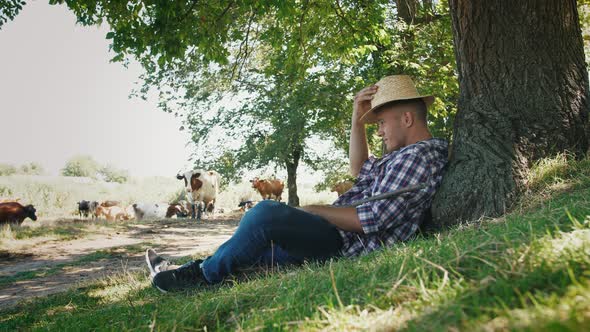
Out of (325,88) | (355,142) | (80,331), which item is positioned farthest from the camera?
(325,88)

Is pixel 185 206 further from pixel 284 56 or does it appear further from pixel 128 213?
pixel 284 56

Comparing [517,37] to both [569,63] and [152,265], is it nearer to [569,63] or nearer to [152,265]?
[569,63]

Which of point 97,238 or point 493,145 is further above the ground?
point 493,145

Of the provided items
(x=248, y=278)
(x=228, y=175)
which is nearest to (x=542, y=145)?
(x=248, y=278)

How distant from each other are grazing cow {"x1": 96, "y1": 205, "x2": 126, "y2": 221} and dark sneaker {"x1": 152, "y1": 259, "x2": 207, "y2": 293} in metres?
19.8

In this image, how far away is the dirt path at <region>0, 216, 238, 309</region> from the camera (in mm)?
6041

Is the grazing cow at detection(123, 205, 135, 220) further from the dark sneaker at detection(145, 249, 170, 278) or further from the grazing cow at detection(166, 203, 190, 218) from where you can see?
the dark sneaker at detection(145, 249, 170, 278)

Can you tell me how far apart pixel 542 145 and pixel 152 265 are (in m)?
3.71

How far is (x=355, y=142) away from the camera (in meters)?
4.68

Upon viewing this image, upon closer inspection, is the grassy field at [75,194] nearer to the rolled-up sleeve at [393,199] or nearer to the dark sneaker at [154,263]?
the dark sneaker at [154,263]

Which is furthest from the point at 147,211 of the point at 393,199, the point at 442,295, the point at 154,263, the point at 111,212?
the point at 442,295

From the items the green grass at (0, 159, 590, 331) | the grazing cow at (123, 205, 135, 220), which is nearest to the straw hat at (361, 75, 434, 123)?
the green grass at (0, 159, 590, 331)

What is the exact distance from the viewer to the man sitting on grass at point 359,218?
3578 millimetres

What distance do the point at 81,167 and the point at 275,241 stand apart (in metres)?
69.0
